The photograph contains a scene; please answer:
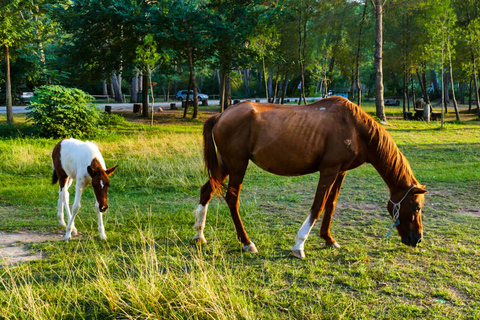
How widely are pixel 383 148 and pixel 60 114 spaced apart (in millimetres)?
12844

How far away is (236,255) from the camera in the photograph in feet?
16.4

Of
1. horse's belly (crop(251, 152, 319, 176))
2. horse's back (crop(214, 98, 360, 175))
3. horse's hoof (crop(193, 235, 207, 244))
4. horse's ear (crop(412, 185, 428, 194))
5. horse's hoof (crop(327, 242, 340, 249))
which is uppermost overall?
horse's back (crop(214, 98, 360, 175))

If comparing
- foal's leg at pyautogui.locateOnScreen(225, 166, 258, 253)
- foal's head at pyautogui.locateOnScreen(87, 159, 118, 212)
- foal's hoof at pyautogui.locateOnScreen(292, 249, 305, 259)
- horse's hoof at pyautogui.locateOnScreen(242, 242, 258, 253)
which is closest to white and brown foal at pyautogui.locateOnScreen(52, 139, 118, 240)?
foal's head at pyautogui.locateOnScreen(87, 159, 118, 212)

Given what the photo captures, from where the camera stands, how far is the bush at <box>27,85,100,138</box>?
14.2m

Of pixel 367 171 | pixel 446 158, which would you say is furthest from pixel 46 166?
pixel 446 158

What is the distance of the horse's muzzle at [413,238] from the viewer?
4.88 meters

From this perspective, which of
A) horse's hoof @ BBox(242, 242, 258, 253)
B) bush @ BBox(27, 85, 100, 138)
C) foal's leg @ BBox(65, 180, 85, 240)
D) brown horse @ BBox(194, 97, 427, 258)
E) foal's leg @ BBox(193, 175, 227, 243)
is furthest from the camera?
bush @ BBox(27, 85, 100, 138)

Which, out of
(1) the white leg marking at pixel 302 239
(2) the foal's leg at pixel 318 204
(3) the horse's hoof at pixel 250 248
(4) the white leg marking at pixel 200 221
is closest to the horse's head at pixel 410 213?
(2) the foal's leg at pixel 318 204

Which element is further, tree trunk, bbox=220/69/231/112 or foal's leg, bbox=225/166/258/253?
tree trunk, bbox=220/69/231/112

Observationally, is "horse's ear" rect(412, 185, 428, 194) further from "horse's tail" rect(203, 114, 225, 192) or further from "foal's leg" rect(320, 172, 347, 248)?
"horse's tail" rect(203, 114, 225, 192)

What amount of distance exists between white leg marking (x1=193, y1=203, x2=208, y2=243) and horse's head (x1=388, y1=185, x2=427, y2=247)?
98.6 inches

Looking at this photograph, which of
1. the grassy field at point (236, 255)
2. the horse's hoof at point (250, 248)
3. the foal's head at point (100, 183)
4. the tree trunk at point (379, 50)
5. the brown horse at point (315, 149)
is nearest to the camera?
the grassy field at point (236, 255)

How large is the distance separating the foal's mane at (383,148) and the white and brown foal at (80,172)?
11.5ft

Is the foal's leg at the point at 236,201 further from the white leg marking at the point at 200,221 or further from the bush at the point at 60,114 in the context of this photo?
the bush at the point at 60,114
